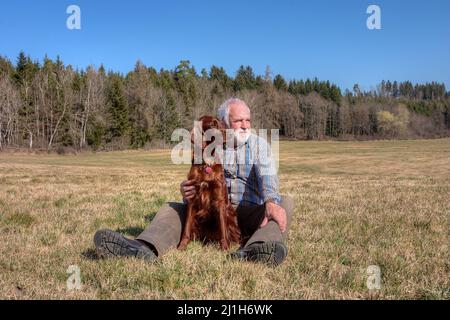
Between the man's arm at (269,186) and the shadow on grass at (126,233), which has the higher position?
the man's arm at (269,186)

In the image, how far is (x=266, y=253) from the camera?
3730 millimetres

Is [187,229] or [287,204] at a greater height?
[287,204]

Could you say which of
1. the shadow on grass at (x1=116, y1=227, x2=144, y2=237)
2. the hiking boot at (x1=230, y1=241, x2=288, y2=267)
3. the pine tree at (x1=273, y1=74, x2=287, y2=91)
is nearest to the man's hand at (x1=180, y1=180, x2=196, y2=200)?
the hiking boot at (x1=230, y1=241, x2=288, y2=267)

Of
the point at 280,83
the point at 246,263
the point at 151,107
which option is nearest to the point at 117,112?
the point at 151,107

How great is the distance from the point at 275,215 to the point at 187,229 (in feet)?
3.15

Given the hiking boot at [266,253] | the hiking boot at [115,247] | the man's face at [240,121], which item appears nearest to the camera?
the hiking boot at [266,253]

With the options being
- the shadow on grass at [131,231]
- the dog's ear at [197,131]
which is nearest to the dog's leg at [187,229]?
the dog's ear at [197,131]

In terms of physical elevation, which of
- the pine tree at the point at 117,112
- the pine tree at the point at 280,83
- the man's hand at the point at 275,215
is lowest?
the man's hand at the point at 275,215

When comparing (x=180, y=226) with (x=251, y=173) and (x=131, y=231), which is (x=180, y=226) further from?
(x=131, y=231)

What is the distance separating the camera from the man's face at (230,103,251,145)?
15.0 ft

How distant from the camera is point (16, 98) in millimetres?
53469

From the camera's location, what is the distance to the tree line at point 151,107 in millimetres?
56281

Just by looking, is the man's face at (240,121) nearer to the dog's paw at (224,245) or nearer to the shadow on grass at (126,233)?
the dog's paw at (224,245)

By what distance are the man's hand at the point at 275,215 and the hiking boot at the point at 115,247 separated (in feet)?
4.16
